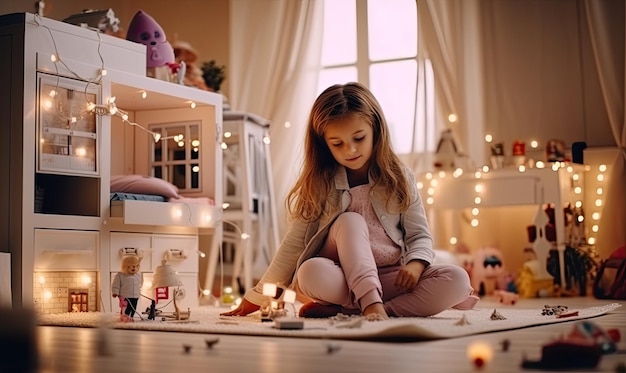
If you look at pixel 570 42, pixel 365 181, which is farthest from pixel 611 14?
pixel 365 181

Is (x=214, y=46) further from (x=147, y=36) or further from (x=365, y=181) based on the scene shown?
(x=365, y=181)

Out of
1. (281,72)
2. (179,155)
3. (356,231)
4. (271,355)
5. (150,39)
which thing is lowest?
(271,355)

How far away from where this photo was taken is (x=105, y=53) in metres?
2.75

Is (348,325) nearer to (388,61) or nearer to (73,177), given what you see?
(73,177)

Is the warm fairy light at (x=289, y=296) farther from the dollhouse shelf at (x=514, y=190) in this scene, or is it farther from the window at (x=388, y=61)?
the window at (x=388, y=61)

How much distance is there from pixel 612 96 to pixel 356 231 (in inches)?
81.5

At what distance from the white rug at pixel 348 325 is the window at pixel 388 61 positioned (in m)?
1.92

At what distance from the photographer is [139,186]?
2.83 m

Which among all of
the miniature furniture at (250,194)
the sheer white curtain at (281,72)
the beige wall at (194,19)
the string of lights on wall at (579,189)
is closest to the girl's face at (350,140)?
the miniature furniture at (250,194)

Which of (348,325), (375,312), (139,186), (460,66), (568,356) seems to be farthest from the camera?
Answer: (460,66)

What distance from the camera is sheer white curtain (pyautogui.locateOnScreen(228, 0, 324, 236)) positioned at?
4.48 meters

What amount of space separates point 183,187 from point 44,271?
0.79 metres

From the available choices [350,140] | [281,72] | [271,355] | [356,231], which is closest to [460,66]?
[281,72]

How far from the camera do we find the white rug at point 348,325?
1.63m
